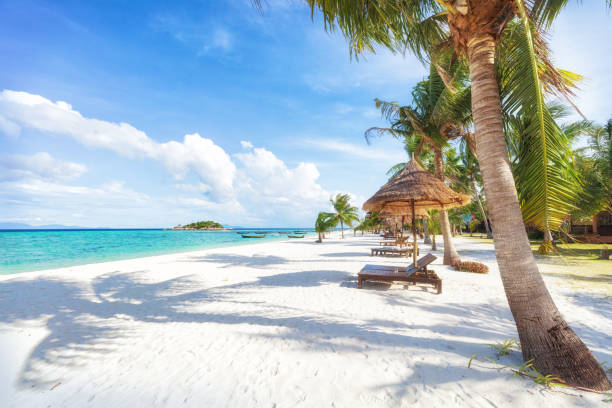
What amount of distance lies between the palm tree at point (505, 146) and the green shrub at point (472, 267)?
6235 mm

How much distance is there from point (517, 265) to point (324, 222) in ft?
85.7

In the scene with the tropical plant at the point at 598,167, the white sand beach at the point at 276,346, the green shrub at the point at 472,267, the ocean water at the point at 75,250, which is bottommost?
the ocean water at the point at 75,250

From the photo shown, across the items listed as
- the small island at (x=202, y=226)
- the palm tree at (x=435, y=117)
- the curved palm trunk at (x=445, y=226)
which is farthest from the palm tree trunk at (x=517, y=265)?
the small island at (x=202, y=226)

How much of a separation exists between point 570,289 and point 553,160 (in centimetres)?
595

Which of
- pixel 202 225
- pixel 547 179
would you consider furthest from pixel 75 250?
pixel 202 225

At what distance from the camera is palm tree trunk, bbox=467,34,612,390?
8.31ft

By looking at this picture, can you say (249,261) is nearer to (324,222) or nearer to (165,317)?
(165,317)

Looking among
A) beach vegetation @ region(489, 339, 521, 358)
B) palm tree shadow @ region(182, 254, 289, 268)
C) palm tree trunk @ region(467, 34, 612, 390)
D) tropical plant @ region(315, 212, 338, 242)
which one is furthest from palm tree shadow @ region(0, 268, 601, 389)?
tropical plant @ region(315, 212, 338, 242)

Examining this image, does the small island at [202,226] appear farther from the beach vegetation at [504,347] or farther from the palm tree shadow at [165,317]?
the beach vegetation at [504,347]

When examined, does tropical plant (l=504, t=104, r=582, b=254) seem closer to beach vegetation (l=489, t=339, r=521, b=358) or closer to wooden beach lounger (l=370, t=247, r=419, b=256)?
beach vegetation (l=489, t=339, r=521, b=358)

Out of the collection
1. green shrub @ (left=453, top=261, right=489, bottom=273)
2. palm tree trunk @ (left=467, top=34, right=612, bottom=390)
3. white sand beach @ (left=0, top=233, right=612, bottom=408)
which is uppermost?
palm tree trunk @ (left=467, top=34, right=612, bottom=390)


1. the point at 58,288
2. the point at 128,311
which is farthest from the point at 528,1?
the point at 58,288

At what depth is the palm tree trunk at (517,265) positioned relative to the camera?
253 cm

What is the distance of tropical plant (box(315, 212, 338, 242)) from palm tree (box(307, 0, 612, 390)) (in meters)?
25.2
